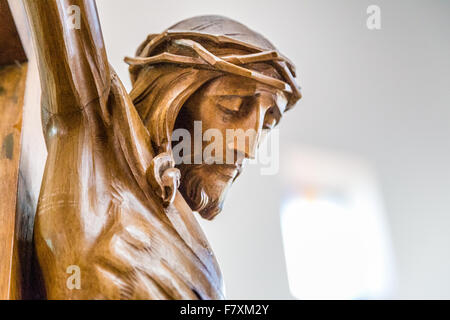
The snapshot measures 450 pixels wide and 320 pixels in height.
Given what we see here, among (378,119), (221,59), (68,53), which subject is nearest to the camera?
(68,53)

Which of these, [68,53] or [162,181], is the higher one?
[68,53]

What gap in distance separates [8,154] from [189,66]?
225 mm

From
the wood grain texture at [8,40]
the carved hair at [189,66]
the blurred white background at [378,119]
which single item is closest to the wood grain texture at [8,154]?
the wood grain texture at [8,40]

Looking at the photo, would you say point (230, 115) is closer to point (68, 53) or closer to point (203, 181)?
point (203, 181)

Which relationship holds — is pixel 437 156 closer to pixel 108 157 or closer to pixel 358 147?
pixel 358 147

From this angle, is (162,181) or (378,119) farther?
(378,119)

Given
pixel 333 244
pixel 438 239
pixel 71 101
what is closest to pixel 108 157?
pixel 71 101

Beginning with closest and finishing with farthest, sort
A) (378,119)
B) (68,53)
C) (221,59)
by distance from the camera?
(68,53)
(221,59)
(378,119)

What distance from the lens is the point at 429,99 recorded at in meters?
1.90

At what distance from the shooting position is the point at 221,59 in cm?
76

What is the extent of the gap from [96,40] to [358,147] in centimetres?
131

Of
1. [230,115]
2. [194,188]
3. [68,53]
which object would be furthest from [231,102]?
[68,53]

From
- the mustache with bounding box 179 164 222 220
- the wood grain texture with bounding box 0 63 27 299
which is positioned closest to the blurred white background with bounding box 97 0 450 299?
the mustache with bounding box 179 164 222 220

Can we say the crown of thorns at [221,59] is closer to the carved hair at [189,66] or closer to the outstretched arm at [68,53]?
the carved hair at [189,66]
